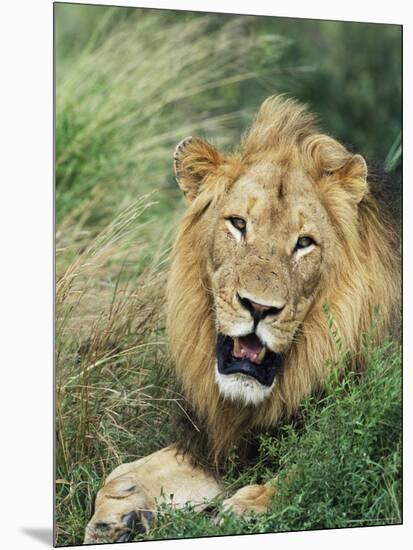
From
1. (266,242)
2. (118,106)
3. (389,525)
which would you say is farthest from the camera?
(118,106)

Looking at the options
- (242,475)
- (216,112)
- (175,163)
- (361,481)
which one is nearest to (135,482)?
(242,475)

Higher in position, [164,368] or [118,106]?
[118,106]

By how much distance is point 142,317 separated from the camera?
5.62 m

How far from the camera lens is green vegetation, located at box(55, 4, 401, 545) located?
17.9 feet

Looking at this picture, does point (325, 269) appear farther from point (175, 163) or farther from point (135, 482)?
point (135, 482)

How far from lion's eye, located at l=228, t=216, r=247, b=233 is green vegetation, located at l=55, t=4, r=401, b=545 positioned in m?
0.39

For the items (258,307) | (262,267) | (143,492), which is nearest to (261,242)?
(262,267)

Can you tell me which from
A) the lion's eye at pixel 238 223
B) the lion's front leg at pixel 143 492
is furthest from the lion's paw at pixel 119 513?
the lion's eye at pixel 238 223

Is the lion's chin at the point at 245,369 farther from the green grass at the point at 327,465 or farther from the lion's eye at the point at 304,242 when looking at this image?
the lion's eye at the point at 304,242

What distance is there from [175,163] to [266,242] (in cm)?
48

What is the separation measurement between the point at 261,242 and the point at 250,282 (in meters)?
0.18

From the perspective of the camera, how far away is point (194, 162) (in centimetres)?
544

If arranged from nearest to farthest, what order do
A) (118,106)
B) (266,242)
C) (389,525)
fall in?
(266,242) → (389,525) → (118,106)

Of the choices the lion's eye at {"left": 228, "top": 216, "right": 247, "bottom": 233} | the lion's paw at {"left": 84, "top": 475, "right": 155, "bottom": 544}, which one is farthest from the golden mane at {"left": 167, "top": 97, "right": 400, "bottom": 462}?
the lion's paw at {"left": 84, "top": 475, "right": 155, "bottom": 544}
